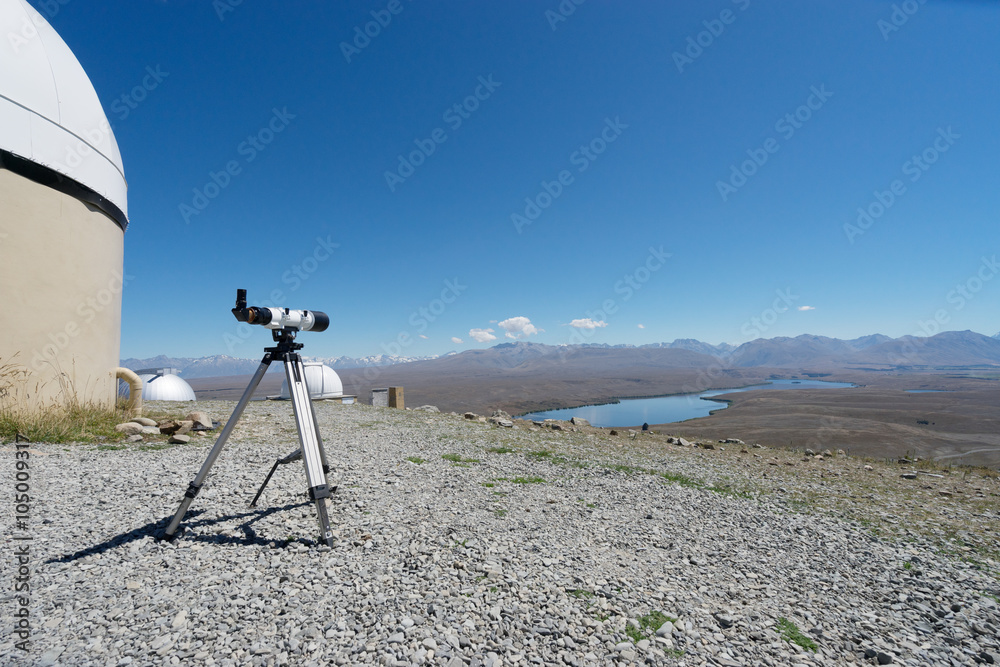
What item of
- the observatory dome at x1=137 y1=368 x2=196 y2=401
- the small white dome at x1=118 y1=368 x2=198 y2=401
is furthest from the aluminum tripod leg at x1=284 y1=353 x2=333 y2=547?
the observatory dome at x1=137 y1=368 x2=196 y2=401

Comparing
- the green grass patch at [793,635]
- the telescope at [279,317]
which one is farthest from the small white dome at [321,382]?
the green grass patch at [793,635]

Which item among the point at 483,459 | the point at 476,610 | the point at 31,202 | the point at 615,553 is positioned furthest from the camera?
the point at 483,459

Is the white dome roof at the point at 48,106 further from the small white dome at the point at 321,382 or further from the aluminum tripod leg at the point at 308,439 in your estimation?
the small white dome at the point at 321,382

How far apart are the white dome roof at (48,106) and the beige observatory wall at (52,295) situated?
845mm

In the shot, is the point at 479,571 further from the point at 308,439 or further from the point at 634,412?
the point at 634,412

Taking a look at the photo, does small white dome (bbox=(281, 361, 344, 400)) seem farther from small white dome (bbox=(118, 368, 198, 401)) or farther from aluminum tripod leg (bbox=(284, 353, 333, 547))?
aluminum tripod leg (bbox=(284, 353, 333, 547))

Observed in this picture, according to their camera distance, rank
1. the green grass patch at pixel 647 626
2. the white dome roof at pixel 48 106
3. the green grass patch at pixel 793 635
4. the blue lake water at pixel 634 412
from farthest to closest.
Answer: the blue lake water at pixel 634 412 → the white dome roof at pixel 48 106 → the green grass patch at pixel 793 635 → the green grass patch at pixel 647 626

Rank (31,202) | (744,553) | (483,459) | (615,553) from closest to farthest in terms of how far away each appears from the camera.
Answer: (615,553)
(744,553)
(31,202)
(483,459)

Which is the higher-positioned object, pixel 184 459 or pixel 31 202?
pixel 31 202

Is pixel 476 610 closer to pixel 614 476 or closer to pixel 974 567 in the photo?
pixel 614 476

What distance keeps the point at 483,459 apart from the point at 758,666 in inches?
315

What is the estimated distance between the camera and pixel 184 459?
8.91m

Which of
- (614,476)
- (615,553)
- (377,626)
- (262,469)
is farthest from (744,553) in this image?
(262,469)

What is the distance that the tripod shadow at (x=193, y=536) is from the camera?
15.7ft
